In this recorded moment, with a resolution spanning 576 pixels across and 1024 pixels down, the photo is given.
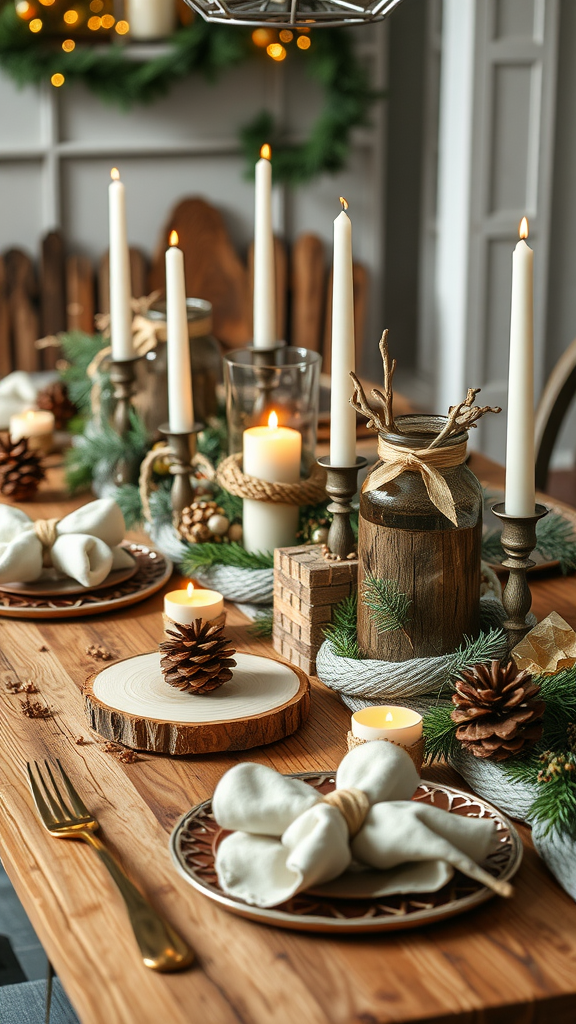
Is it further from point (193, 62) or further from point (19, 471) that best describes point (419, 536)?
point (193, 62)

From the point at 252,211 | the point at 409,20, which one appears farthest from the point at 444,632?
the point at 409,20

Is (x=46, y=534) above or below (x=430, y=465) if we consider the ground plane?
below

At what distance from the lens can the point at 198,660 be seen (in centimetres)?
95

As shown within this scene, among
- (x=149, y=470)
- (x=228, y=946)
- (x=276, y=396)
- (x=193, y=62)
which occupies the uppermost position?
(x=193, y=62)

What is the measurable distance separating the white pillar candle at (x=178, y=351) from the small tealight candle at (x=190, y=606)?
279 mm

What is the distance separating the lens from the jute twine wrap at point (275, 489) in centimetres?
120

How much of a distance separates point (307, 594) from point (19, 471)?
2.20 ft

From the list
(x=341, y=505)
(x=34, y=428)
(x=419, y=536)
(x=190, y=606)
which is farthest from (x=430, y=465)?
(x=34, y=428)

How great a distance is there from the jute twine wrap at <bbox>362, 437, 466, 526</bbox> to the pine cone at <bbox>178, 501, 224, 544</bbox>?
0.39 metres

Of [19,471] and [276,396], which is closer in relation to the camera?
[276,396]

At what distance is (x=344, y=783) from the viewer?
76cm

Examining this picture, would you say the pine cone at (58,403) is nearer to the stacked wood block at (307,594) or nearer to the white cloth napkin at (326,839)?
the stacked wood block at (307,594)

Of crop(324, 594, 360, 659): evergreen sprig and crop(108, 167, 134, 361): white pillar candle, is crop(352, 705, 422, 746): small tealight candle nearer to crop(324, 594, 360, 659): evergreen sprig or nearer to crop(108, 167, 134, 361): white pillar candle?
crop(324, 594, 360, 659): evergreen sprig

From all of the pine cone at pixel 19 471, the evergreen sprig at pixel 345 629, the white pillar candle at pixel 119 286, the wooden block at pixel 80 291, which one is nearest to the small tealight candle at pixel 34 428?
the pine cone at pixel 19 471
